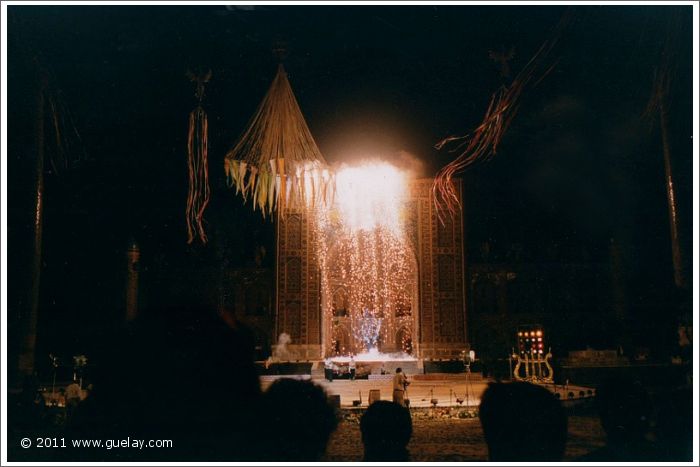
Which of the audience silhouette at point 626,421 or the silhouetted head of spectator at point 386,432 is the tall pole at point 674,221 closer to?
the audience silhouette at point 626,421

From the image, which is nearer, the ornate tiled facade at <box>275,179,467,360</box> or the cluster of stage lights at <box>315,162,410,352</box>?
the ornate tiled facade at <box>275,179,467,360</box>

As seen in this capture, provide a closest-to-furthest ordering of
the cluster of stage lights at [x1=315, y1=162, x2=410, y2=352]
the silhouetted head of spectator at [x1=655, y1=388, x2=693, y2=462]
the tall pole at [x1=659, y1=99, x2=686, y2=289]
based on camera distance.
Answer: the silhouetted head of spectator at [x1=655, y1=388, x2=693, y2=462]
the tall pole at [x1=659, y1=99, x2=686, y2=289]
the cluster of stage lights at [x1=315, y1=162, x2=410, y2=352]

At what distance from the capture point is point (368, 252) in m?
19.6

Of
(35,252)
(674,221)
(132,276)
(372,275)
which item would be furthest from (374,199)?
(674,221)

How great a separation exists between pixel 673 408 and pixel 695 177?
268 cm

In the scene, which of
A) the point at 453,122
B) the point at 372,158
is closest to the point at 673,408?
the point at 453,122

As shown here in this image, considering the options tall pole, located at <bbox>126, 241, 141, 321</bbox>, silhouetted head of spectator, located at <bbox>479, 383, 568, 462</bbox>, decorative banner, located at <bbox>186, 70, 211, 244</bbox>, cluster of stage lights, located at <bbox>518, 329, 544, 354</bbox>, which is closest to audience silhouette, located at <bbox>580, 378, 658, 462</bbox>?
silhouetted head of spectator, located at <bbox>479, 383, 568, 462</bbox>

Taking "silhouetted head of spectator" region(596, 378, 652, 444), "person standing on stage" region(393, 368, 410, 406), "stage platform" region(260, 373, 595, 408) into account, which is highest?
"silhouetted head of spectator" region(596, 378, 652, 444)

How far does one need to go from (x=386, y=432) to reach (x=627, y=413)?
4.41 ft

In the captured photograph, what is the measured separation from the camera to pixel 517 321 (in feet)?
65.8

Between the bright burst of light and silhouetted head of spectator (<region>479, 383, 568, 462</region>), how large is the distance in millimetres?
15278

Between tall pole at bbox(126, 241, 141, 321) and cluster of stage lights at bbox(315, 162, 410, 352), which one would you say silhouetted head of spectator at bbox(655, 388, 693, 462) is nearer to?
cluster of stage lights at bbox(315, 162, 410, 352)

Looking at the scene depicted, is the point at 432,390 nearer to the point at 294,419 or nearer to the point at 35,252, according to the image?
the point at 35,252

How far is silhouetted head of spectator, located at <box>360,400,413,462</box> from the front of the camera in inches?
Answer: 121
